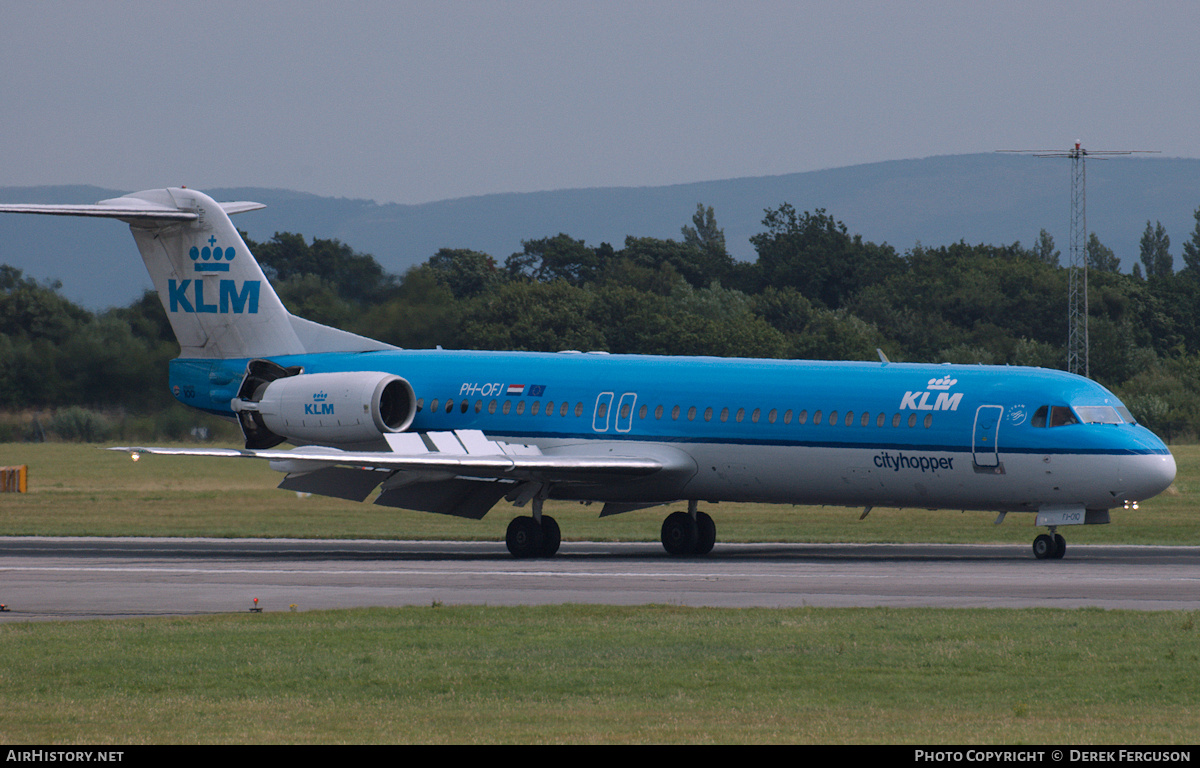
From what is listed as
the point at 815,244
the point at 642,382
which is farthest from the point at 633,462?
the point at 815,244

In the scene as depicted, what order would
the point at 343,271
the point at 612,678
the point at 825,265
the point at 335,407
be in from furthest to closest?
the point at 825,265
the point at 343,271
the point at 335,407
the point at 612,678

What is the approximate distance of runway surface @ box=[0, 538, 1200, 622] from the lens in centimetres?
2306

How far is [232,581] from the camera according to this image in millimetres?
26578

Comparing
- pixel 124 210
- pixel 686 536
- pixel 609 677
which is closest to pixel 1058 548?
pixel 686 536

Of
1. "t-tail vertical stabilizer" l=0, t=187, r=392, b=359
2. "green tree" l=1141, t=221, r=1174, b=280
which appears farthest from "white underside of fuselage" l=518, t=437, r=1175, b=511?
"green tree" l=1141, t=221, r=1174, b=280

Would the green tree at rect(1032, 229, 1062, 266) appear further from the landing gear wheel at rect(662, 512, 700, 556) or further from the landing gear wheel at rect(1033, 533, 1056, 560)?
the landing gear wheel at rect(1033, 533, 1056, 560)

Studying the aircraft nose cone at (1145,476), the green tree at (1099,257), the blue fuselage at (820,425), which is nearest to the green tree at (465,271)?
the blue fuselage at (820,425)

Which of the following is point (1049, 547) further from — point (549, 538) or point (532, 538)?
point (532, 538)

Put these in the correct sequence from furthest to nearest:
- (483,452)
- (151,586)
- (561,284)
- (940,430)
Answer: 1. (561,284)
2. (483,452)
3. (940,430)
4. (151,586)

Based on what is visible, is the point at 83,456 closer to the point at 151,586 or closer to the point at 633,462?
the point at 633,462

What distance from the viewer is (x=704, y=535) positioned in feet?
113

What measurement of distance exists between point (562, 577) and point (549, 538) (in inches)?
236

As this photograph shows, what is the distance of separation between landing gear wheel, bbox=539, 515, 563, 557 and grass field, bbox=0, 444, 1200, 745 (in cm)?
1152
